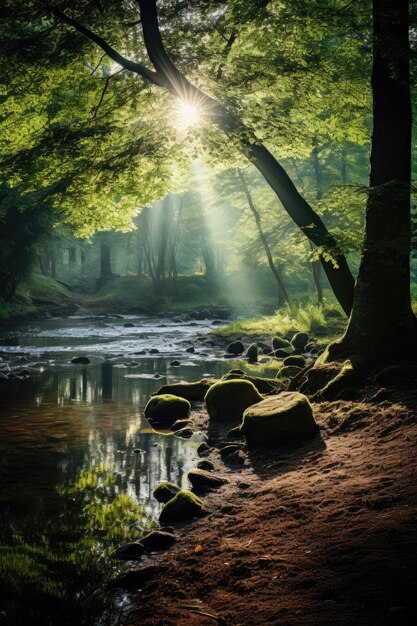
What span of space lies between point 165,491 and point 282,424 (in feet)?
6.58

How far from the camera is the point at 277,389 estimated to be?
455 inches

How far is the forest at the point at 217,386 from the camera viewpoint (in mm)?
4301

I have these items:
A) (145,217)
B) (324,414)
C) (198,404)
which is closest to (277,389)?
(198,404)

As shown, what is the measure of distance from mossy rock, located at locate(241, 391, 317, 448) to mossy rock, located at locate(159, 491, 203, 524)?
207cm

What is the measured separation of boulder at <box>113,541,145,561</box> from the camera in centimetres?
521

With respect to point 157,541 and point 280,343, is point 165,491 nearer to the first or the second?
point 157,541

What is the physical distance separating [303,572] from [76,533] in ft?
8.96

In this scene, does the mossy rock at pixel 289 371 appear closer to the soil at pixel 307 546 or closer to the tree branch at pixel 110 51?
the soil at pixel 307 546

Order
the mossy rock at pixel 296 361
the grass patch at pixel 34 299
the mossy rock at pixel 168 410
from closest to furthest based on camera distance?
the mossy rock at pixel 168 410, the mossy rock at pixel 296 361, the grass patch at pixel 34 299

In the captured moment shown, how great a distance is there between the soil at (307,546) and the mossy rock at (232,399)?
3111mm

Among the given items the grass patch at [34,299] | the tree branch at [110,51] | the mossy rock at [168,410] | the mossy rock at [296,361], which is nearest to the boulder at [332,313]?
the mossy rock at [296,361]

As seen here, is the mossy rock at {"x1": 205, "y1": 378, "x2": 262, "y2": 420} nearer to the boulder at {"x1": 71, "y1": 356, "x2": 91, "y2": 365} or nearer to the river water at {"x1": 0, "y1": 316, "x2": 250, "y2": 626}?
the river water at {"x1": 0, "y1": 316, "x2": 250, "y2": 626}

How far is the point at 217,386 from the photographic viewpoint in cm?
1063

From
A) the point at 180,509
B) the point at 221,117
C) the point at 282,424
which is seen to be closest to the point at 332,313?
the point at 221,117
